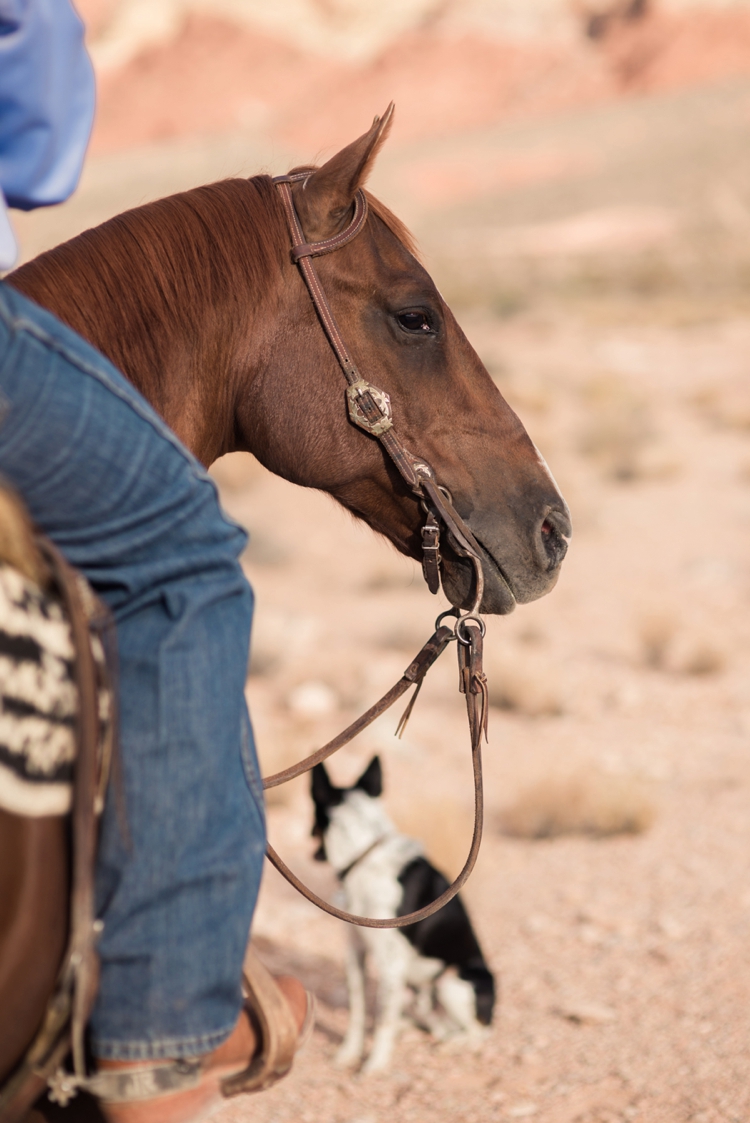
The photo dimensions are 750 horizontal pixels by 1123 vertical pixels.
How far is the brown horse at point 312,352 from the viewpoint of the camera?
202cm

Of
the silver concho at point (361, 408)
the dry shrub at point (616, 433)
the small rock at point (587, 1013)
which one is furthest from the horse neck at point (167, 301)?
the dry shrub at point (616, 433)

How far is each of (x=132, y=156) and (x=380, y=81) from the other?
19.5 metres

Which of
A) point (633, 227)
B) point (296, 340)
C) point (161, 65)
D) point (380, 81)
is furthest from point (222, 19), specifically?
point (296, 340)

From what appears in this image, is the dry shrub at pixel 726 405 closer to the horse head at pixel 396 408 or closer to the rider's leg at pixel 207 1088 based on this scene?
the horse head at pixel 396 408

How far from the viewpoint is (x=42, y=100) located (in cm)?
145

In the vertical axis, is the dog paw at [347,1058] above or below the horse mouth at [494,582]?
below

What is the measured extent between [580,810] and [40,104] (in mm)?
4871

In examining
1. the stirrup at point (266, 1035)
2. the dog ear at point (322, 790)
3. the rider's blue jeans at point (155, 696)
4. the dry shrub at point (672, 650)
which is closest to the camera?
the rider's blue jeans at point (155, 696)

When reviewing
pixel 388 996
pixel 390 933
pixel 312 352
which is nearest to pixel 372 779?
pixel 390 933

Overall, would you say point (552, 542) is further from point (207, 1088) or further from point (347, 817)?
point (347, 817)

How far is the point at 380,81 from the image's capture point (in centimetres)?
6925

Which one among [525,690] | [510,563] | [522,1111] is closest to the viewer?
[510,563]

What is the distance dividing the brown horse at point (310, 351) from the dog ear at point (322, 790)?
162 cm

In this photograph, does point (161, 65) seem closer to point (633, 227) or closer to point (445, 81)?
point (445, 81)
